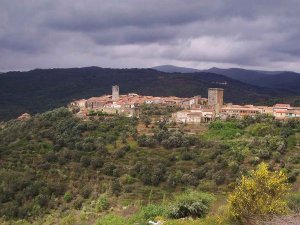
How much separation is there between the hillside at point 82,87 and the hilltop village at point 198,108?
4020cm

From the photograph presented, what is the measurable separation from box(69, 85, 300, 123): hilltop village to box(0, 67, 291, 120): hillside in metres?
40.2

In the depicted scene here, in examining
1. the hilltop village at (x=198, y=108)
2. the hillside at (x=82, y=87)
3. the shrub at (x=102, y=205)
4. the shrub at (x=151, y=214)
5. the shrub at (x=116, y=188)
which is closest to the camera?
the shrub at (x=151, y=214)

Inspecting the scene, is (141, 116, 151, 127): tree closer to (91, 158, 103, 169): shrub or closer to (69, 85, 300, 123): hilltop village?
(69, 85, 300, 123): hilltop village

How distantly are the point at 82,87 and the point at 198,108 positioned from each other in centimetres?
8750

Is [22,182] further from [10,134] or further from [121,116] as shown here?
[121,116]

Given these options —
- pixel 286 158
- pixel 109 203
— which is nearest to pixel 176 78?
pixel 286 158

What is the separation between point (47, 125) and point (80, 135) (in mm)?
7159

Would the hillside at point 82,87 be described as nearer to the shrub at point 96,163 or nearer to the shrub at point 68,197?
the shrub at point 96,163

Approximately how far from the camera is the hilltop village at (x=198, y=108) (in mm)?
53188

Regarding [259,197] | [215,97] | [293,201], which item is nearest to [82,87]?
[215,97]

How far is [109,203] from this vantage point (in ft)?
95.6

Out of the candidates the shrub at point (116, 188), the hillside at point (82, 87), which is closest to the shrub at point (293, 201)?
the shrub at point (116, 188)

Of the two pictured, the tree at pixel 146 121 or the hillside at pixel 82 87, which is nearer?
the tree at pixel 146 121

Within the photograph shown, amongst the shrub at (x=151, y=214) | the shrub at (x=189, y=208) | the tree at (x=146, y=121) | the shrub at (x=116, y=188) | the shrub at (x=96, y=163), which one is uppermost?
the shrub at (x=189, y=208)
